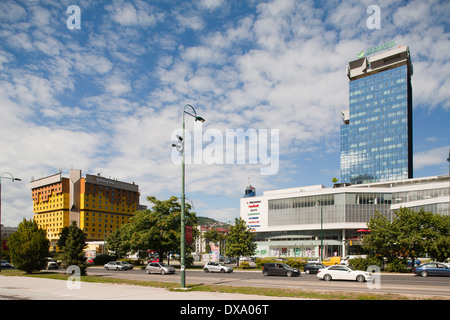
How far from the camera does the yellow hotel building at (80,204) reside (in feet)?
461

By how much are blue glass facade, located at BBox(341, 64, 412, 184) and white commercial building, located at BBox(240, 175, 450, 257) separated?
57.6 m

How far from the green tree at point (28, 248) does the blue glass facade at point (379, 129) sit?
149495 mm

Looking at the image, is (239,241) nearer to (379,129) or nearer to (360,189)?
(360,189)

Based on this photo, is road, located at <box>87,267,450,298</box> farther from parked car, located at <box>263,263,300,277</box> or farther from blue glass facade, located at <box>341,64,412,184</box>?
blue glass facade, located at <box>341,64,412,184</box>

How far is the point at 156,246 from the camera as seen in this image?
50562 mm

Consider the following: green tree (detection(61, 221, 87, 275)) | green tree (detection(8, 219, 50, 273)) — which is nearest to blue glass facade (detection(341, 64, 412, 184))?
green tree (detection(61, 221, 87, 275))

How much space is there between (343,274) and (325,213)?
2443 inches

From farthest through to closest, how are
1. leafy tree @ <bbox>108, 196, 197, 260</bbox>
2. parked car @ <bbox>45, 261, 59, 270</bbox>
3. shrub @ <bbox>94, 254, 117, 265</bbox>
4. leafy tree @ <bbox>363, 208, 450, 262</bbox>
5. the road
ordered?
shrub @ <bbox>94, 254, 117, 265</bbox>, leafy tree @ <bbox>108, 196, 197, 260</bbox>, parked car @ <bbox>45, 261, 59, 270</bbox>, leafy tree @ <bbox>363, 208, 450, 262</bbox>, the road

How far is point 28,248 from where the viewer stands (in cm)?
3497

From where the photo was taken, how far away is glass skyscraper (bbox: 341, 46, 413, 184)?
152 m

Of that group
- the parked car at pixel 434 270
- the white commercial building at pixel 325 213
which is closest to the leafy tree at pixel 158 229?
the parked car at pixel 434 270
